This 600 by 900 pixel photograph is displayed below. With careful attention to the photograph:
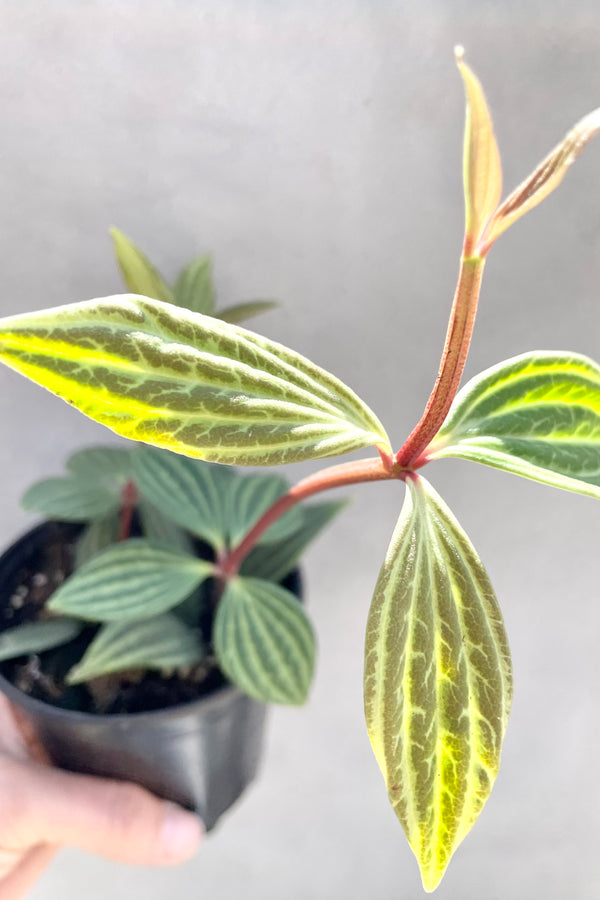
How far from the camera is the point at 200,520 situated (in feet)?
1.83

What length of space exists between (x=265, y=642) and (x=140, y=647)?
0.10 m

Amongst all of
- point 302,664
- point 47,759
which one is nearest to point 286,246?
point 302,664

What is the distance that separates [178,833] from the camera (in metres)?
0.61

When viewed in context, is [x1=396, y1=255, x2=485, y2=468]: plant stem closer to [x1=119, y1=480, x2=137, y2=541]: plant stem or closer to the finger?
[x1=119, y1=480, x2=137, y2=541]: plant stem

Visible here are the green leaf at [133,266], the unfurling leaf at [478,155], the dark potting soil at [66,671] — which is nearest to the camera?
the unfurling leaf at [478,155]

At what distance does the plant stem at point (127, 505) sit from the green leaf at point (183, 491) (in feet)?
0.20

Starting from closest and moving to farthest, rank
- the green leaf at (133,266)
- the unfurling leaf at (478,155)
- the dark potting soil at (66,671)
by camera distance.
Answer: the unfurling leaf at (478,155)
the green leaf at (133,266)
the dark potting soil at (66,671)

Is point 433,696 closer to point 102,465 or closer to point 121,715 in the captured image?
point 121,715

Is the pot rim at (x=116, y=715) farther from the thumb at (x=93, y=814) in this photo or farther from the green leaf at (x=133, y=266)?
the green leaf at (x=133, y=266)

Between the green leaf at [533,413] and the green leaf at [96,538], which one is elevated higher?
the green leaf at [533,413]

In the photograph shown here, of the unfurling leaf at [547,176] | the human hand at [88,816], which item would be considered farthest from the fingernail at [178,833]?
the unfurling leaf at [547,176]

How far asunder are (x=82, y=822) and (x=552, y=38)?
2.51 ft

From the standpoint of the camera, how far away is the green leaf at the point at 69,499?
58 centimetres

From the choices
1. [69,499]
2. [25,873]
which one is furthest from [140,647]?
[25,873]
